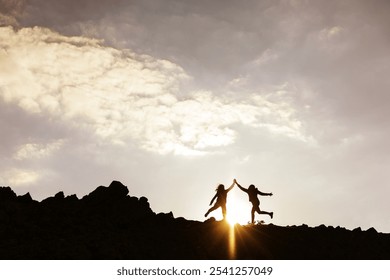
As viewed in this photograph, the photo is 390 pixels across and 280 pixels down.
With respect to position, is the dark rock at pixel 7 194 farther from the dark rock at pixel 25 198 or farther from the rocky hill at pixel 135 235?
the dark rock at pixel 25 198

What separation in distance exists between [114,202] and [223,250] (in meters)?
6.26

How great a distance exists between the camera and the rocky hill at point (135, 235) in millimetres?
18250

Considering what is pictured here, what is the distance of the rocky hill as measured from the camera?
18250 mm

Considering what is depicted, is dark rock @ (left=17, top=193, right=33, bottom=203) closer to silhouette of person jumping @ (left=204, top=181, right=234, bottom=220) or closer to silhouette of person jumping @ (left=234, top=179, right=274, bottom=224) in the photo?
Answer: silhouette of person jumping @ (left=204, top=181, right=234, bottom=220)

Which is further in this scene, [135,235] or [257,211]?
[257,211]

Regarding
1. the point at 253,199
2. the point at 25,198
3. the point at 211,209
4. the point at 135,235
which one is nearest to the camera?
the point at 135,235

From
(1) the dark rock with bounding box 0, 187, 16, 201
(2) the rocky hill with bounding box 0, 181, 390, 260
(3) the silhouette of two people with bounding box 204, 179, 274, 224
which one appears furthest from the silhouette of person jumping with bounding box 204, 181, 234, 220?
(1) the dark rock with bounding box 0, 187, 16, 201

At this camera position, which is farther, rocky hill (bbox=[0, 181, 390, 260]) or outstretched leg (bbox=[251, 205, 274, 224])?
outstretched leg (bbox=[251, 205, 274, 224])

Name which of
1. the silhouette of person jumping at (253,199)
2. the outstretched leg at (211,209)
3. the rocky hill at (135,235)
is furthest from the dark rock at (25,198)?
the silhouette of person jumping at (253,199)

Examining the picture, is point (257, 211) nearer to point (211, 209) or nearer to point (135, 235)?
point (211, 209)

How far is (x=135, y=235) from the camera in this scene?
20.5 metres

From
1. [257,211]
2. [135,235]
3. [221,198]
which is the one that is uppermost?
[221,198]

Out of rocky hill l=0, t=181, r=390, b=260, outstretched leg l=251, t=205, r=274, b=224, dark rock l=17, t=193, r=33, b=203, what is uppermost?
dark rock l=17, t=193, r=33, b=203

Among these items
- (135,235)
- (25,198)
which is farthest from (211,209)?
(25,198)
